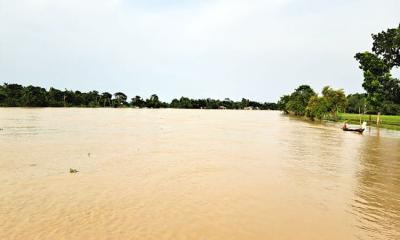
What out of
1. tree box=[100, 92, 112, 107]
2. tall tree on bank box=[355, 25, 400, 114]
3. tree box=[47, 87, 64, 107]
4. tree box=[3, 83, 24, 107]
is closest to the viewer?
tall tree on bank box=[355, 25, 400, 114]

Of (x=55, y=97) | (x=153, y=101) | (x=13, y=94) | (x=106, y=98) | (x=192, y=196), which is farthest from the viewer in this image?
(x=153, y=101)

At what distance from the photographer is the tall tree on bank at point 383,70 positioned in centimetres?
4391

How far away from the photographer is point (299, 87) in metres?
95.9

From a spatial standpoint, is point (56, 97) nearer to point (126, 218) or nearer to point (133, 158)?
point (133, 158)

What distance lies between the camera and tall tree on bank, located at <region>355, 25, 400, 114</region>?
144 ft

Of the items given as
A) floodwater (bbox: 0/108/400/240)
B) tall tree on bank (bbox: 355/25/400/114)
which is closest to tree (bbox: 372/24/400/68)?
tall tree on bank (bbox: 355/25/400/114)

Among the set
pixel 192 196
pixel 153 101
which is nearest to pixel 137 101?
pixel 153 101

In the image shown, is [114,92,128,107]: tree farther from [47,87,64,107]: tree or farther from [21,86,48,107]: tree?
[21,86,48,107]: tree

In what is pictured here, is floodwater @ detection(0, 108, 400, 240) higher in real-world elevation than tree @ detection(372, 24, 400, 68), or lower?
lower

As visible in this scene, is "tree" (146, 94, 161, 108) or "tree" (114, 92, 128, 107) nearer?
"tree" (114, 92, 128, 107)

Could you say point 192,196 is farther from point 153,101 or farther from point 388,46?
point 153,101

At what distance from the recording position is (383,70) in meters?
44.6

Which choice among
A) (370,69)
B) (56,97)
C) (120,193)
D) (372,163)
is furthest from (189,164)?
(56,97)

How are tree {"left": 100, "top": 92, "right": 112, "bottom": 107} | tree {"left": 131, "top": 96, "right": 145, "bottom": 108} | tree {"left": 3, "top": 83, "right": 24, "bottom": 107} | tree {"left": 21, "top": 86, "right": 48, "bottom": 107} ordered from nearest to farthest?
tree {"left": 3, "top": 83, "right": 24, "bottom": 107}, tree {"left": 21, "top": 86, "right": 48, "bottom": 107}, tree {"left": 100, "top": 92, "right": 112, "bottom": 107}, tree {"left": 131, "top": 96, "right": 145, "bottom": 108}
